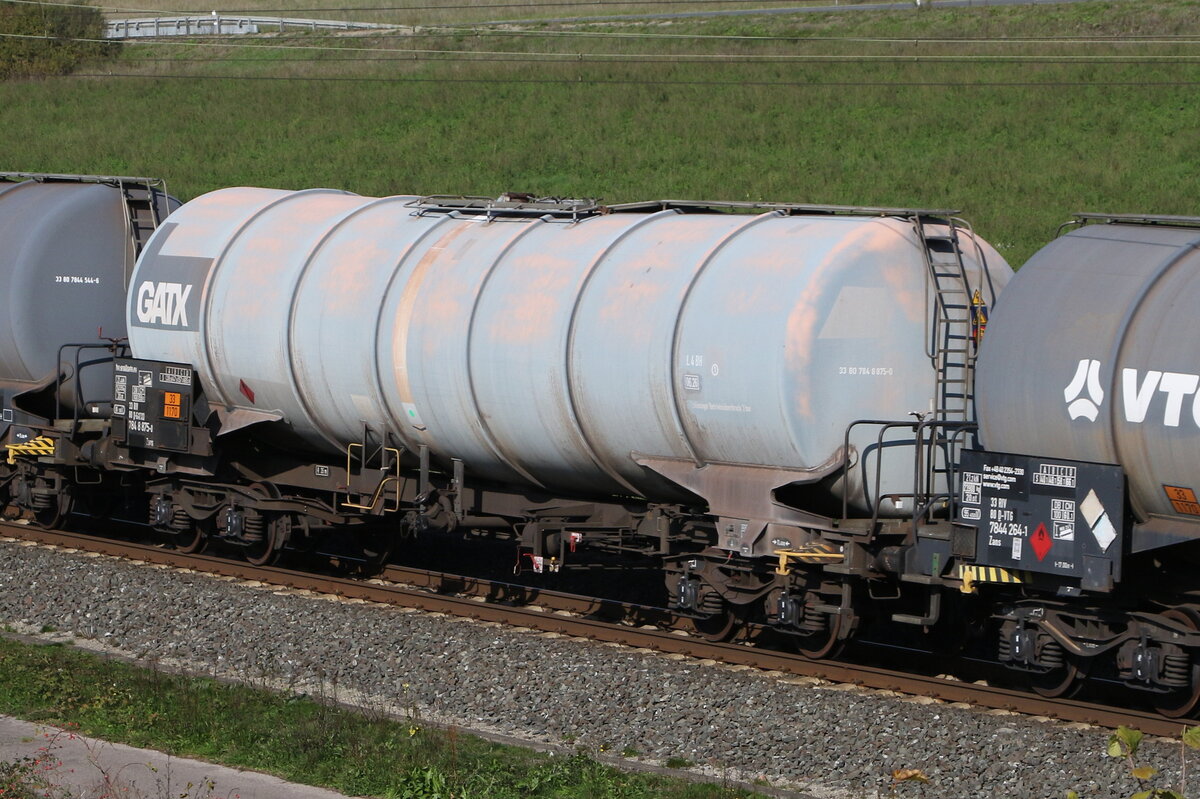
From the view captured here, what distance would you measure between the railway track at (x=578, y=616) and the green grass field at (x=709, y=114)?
Answer: 21419 millimetres

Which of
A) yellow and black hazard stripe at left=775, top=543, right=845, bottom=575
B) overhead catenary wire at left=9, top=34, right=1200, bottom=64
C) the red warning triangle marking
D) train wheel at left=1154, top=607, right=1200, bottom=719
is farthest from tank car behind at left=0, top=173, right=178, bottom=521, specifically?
overhead catenary wire at left=9, top=34, right=1200, bottom=64

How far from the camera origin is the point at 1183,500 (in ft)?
33.8

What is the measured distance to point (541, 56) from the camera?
58219 millimetres

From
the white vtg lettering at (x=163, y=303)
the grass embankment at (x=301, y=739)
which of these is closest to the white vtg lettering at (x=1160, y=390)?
the grass embankment at (x=301, y=739)

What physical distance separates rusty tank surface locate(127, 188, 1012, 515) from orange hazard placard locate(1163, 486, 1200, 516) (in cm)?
245

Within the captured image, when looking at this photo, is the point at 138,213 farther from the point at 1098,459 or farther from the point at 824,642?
the point at 1098,459

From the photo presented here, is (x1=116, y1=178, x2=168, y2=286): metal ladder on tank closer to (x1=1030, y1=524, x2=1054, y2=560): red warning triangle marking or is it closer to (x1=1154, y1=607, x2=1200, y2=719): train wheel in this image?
(x1=1030, y1=524, x2=1054, y2=560): red warning triangle marking

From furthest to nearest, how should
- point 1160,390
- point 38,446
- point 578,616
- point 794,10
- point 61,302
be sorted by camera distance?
point 794,10, point 38,446, point 61,302, point 578,616, point 1160,390

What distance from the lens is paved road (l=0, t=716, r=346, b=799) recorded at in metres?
9.18

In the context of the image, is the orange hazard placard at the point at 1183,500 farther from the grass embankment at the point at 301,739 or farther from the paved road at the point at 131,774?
the paved road at the point at 131,774

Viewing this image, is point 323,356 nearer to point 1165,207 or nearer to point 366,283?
point 366,283

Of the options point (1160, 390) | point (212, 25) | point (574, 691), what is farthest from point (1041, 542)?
point (212, 25)

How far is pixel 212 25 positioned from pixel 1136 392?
7017 centimetres

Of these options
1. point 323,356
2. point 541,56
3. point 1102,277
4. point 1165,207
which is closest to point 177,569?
point 323,356
